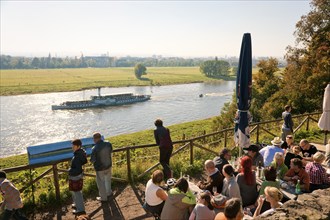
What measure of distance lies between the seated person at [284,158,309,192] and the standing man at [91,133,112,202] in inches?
167

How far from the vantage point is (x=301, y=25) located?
82.9ft

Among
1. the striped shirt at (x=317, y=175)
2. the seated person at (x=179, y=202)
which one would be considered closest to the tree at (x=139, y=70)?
the striped shirt at (x=317, y=175)

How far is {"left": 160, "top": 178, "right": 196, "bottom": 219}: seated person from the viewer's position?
5.07 m

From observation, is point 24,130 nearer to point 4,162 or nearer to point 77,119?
point 77,119

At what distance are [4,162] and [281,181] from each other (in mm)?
25186

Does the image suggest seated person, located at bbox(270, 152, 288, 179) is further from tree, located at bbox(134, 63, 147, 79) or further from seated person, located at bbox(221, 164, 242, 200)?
tree, located at bbox(134, 63, 147, 79)

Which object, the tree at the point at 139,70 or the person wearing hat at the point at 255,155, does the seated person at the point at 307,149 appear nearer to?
the person wearing hat at the point at 255,155

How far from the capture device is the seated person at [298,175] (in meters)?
6.23

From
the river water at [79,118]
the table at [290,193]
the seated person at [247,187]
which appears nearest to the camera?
the table at [290,193]

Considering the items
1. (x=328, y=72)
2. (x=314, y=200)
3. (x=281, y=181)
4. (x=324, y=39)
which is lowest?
(x=281, y=181)

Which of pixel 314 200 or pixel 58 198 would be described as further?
pixel 58 198

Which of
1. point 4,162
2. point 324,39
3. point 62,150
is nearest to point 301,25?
point 324,39

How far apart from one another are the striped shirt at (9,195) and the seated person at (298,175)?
5.59m

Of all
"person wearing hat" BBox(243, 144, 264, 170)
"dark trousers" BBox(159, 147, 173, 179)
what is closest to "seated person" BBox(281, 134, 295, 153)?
"person wearing hat" BBox(243, 144, 264, 170)
